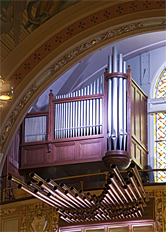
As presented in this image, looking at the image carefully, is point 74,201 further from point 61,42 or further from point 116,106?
point 61,42

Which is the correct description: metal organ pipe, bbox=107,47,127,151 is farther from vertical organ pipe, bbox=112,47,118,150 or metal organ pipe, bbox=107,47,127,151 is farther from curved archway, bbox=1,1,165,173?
curved archway, bbox=1,1,165,173

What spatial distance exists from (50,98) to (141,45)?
3.10 meters

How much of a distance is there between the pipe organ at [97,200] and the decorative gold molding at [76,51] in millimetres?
1327

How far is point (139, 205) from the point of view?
383 inches

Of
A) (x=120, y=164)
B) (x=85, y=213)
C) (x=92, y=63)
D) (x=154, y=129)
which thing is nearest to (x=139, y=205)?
(x=85, y=213)

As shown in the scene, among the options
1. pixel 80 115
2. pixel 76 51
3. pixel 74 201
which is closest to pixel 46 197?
pixel 74 201

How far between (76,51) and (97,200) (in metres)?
3.31

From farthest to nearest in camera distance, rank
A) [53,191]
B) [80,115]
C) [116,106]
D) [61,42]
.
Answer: [80,115], [116,106], [53,191], [61,42]

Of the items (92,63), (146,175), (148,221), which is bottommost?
(148,221)

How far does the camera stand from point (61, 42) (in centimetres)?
765

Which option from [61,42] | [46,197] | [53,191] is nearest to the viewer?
[61,42]

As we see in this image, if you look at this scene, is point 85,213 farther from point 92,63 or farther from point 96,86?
point 92,63

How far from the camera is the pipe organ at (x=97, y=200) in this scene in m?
8.80

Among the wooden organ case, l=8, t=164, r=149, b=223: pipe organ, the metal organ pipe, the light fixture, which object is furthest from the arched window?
the light fixture
